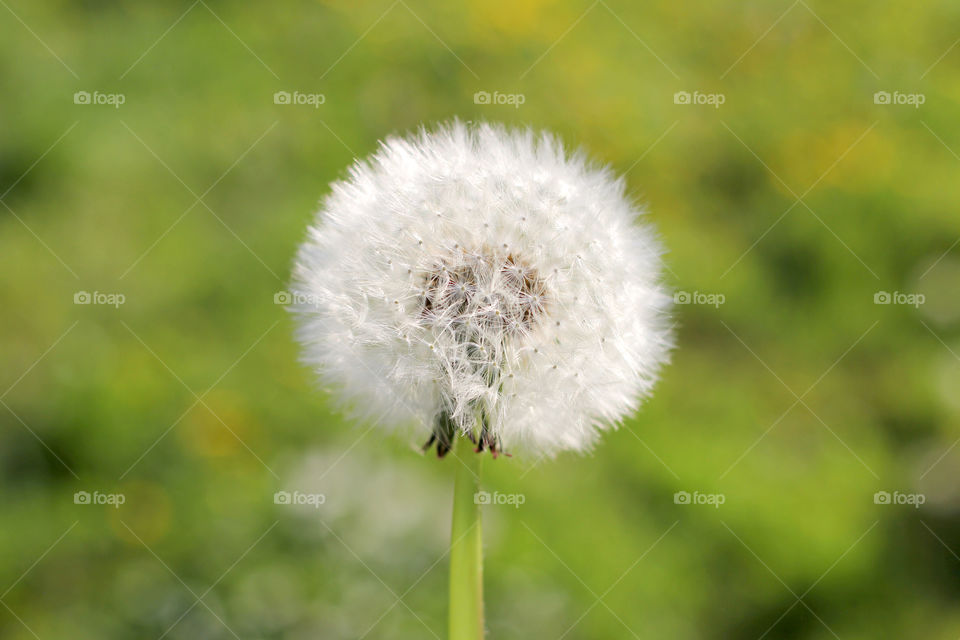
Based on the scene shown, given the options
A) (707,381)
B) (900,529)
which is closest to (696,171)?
(707,381)

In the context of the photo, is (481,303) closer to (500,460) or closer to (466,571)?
(466,571)

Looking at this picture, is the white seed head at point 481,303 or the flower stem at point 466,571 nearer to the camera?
the flower stem at point 466,571

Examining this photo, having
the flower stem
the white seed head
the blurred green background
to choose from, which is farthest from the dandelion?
the blurred green background

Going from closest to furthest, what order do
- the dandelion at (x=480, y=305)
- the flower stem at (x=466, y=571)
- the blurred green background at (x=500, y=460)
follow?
the flower stem at (x=466, y=571)
the dandelion at (x=480, y=305)
the blurred green background at (x=500, y=460)

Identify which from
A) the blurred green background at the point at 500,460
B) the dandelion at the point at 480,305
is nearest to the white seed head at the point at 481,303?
the dandelion at the point at 480,305

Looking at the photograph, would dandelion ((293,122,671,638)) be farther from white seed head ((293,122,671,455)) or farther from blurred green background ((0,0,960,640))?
blurred green background ((0,0,960,640))

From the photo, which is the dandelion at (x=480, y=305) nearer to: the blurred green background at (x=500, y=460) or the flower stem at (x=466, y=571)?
the flower stem at (x=466, y=571)

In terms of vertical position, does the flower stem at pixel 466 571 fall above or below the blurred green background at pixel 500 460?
below
